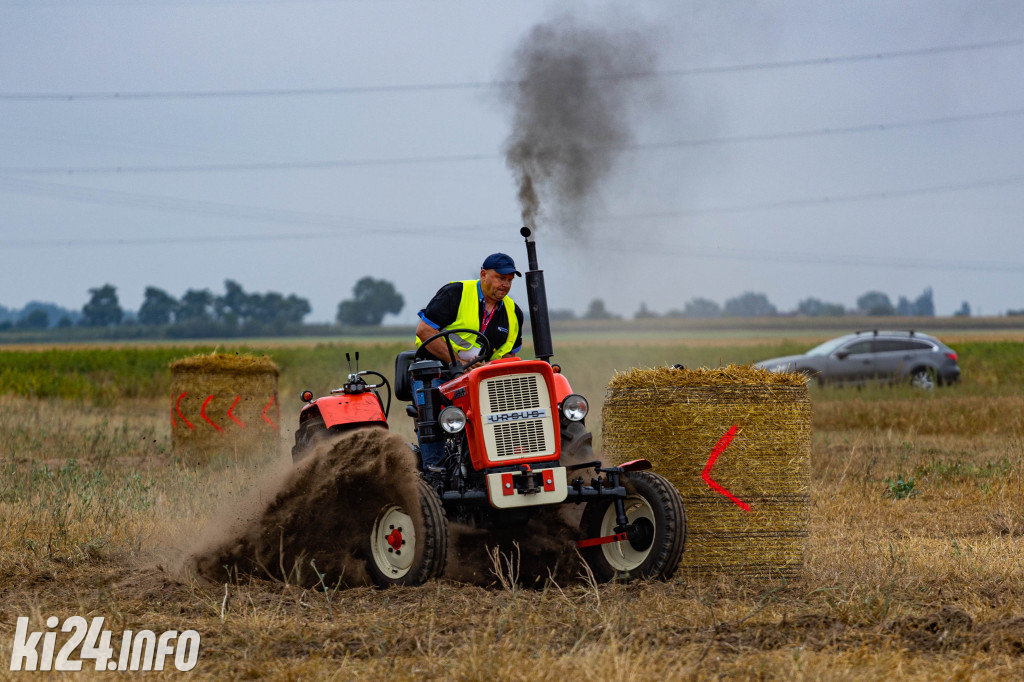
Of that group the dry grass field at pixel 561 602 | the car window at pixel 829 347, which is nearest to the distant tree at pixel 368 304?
the car window at pixel 829 347

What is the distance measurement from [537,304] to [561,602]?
213 centimetres

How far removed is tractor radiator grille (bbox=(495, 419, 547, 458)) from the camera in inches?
235

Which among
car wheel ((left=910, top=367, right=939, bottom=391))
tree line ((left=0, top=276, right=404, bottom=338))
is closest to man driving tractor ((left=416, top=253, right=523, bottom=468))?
car wheel ((left=910, top=367, right=939, bottom=391))

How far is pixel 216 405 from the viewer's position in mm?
12305

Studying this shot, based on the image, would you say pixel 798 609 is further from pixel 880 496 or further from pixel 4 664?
pixel 880 496

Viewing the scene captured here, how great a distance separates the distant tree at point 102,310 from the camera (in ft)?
229

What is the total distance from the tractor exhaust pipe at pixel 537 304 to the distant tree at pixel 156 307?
66.1 meters

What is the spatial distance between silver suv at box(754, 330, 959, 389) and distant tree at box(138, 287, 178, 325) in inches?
2151

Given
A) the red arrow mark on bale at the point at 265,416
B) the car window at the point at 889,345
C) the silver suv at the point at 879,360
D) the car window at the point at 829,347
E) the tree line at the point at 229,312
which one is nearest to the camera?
the red arrow mark on bale at the point at 265,416

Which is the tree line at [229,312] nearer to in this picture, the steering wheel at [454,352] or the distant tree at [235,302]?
the distant tree at [235,302]

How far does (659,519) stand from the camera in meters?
5.81

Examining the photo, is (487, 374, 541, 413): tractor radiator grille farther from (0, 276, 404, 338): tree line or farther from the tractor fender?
(0, 276, 404, 338): tree line

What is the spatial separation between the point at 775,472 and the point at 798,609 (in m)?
1.17

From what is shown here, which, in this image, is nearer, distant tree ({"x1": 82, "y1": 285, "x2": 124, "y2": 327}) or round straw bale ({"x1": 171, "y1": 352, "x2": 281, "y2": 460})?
round straw bale ({"x1": 171, "y1": 352, "x2": 281, "y2": 460})
